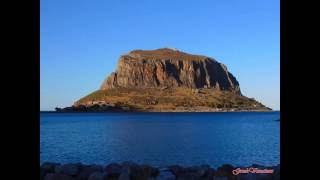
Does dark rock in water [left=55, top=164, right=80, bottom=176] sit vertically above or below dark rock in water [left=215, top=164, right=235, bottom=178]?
above

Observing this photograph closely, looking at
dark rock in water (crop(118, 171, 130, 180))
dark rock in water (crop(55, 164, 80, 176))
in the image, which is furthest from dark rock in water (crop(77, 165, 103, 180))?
dark rock in water (crop(118, 171, 130, 180))

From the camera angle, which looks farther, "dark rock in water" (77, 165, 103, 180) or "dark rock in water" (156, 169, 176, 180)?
→ "dark rock in water" (77, 165, 103, 180)

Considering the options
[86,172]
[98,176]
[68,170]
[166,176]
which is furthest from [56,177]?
[166,176]

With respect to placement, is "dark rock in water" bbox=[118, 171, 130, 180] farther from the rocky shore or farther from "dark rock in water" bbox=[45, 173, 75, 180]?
"dark rock in water" bbox=[45, 173, 75, 180]

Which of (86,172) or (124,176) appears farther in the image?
(86,172)

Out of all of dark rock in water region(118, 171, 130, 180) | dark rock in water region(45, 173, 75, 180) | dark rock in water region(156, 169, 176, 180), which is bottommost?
dark rock in water region(156, 169, 176, 180)

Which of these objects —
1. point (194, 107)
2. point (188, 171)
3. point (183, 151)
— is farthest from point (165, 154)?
point (194, 107)

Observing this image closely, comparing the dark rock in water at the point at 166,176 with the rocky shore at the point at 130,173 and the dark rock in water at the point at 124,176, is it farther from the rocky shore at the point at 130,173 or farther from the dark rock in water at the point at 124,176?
the dark rock in water at the point at 124,176

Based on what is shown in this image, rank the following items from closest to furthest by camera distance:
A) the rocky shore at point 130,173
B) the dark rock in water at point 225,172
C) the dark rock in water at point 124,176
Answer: the dark rock in water at point 124,176 < the rocky shore at point 130,173 < the dark rock in water at point 225,172

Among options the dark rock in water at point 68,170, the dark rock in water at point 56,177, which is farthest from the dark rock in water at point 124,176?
the dark rock in water at point 68,170

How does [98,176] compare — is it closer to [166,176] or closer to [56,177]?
[56,177]

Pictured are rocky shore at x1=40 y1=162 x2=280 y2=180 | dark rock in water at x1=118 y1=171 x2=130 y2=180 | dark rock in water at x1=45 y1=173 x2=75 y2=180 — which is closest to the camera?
dark rock in water at x1=118 y1=171 x2=130 y2=180

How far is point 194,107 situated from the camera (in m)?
118
